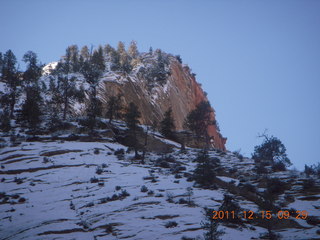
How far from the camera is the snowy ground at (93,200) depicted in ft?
58.3

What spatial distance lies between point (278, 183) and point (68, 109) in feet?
151

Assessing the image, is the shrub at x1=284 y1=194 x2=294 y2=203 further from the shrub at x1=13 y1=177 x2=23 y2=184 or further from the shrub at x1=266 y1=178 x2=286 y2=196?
the shrub at x1=13 y1=177 x2=23 y2=184

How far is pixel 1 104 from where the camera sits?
175 feet

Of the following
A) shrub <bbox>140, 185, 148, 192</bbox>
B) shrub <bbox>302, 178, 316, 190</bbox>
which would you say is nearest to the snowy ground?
shrub <bbox>140, 185, 148, 192</bbox>

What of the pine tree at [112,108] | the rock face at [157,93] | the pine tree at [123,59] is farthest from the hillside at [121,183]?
the pine tree at [123,59]

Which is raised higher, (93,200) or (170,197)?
(170,197)

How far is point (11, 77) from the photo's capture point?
187ft

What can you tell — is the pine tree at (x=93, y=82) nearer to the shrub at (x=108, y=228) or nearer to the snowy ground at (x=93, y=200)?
the snowy ground at (x=93, y=200)

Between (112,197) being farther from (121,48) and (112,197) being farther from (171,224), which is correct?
(121,48)

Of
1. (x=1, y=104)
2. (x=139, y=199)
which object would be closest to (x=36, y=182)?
(x=139, y=199)

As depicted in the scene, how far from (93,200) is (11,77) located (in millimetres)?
43955

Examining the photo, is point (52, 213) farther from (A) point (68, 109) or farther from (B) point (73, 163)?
(A) point (68, 109)

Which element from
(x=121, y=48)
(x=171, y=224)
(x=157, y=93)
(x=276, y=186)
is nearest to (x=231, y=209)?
(x=171, y=224)

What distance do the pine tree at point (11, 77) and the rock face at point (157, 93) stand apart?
17.5m
